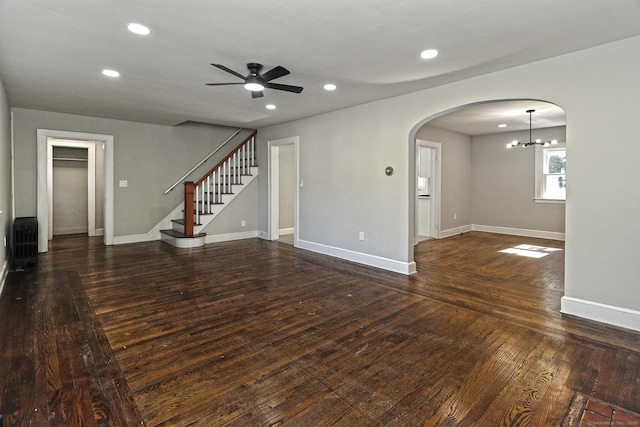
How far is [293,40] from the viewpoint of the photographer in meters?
2.98

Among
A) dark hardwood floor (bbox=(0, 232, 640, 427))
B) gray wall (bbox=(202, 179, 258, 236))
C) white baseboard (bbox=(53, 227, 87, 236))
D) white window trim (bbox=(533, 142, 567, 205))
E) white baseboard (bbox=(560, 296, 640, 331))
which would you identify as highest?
white window trim (bbox=(533, 142, 567, 205))

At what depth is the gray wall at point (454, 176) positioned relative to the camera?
26.0ft

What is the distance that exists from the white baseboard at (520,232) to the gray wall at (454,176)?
34cm

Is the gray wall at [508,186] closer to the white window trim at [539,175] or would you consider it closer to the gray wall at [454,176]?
the white window trim at [539,175]

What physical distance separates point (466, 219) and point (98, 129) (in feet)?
28.1

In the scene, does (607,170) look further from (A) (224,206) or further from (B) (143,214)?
(B) (143,214)

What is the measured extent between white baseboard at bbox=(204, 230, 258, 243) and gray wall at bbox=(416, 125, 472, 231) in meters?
4.42

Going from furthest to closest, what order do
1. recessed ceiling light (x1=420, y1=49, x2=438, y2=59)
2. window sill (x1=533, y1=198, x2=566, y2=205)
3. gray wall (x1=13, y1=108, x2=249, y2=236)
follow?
window sill (x1=533, y1=198, x2=566, y2=205)
gray wall (x1=13, y1=108, x2=249, y2=236)
recessed ceiling light (x1=420, y1=49, x2=438, y2=59)

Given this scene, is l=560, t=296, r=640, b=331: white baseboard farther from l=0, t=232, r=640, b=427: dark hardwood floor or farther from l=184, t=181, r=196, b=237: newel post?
l=184, t=181, r=196, b=237: newel post

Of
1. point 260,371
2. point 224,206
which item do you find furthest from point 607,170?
point 224,206

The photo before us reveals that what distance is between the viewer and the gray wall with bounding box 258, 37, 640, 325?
9.68ft

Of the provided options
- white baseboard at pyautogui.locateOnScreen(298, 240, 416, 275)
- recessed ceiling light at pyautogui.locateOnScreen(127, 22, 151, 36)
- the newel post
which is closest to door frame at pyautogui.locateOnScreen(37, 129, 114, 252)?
the newel post

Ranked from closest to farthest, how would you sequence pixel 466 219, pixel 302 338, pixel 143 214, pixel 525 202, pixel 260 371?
pixel 260 371
pixel 302 338
pixel 143 214
pixel 525 202
pixel 466 219

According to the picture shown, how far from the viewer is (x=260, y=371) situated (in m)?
2.29
